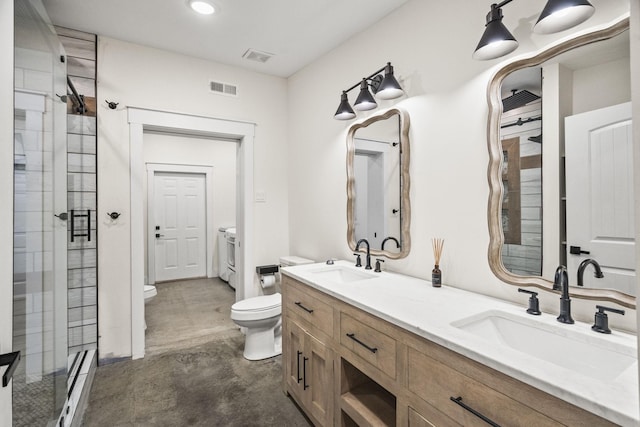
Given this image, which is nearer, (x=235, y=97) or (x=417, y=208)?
(x=417, y=208)

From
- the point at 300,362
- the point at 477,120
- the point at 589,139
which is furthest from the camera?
the point at 300,362

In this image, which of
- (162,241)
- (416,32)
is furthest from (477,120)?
(162,241)

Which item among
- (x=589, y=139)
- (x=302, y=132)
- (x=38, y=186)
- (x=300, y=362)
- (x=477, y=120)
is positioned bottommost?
(x=300, y=362)

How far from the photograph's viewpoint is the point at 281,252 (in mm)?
3520

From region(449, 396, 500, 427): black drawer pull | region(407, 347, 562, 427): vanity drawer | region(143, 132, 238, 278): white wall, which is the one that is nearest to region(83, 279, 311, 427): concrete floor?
region(407, 347, 562, 427): vanity drawer

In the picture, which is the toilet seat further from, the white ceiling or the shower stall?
the white ceiling

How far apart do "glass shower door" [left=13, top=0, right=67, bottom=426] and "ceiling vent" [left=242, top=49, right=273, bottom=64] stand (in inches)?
56.2

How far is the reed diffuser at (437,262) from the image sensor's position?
69.8 inches

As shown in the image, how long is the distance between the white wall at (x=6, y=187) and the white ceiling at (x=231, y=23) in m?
1.48

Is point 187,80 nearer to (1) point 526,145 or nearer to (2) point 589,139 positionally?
(1) point 526,145

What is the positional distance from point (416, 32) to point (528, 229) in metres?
1.40

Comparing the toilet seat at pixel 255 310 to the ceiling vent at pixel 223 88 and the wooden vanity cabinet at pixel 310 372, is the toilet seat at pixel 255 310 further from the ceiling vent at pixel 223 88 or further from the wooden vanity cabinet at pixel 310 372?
the ceiling vent at pixel 223 88

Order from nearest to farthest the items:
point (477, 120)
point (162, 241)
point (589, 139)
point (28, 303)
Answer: point (589, 139) → point (28, 303) → point (477, 120) → point (162, 241)

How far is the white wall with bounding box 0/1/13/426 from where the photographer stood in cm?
98
